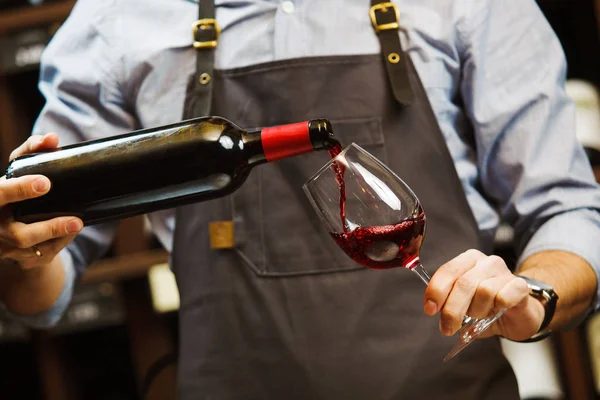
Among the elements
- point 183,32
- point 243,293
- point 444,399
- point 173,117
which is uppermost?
point 183,32

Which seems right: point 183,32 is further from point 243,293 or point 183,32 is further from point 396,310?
point 396,310

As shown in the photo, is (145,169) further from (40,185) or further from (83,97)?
(83,97)

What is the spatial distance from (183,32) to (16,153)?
350 mm

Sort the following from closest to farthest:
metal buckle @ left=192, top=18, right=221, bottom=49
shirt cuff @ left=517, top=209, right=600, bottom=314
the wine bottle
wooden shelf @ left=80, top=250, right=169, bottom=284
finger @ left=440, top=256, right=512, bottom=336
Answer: finger @ left=440, top=256, right=512, bottom=336
the wine bottle
shirt cuff @ left=517, top=209, right=600, bottom=314
metal buckle @ left=192, top=18, right=221, bottom=49
wooden shelf @ left=80, top=250, right=169, bottom=284

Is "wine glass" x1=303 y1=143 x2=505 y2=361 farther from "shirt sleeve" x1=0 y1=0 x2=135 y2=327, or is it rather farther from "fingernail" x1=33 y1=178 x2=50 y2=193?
"shirt sleeve" x1=0 y1=0 x2=135 y2=327

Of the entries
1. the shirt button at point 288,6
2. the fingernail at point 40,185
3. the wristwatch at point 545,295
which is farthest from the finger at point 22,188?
the wristwatch at point 545,295

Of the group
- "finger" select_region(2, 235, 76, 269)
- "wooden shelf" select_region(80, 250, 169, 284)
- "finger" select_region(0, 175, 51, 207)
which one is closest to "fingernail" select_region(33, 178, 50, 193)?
"finger" select_region(0, 175, 51, 207)

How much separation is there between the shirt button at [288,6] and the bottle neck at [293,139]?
0.35m

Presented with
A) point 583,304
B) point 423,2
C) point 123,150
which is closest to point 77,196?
point 123,150

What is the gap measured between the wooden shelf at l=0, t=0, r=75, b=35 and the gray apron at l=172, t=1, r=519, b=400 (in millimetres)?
1130

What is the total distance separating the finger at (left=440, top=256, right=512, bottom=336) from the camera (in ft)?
2.57

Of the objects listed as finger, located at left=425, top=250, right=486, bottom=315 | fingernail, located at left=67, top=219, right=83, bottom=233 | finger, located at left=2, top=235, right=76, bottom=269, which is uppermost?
fingernail, located at left=67, top=219, right=83, bottom=233

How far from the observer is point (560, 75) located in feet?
3.82

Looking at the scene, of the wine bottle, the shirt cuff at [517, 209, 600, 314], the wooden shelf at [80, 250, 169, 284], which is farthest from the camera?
the wooden shelf at [80, 250, 169, 284]
